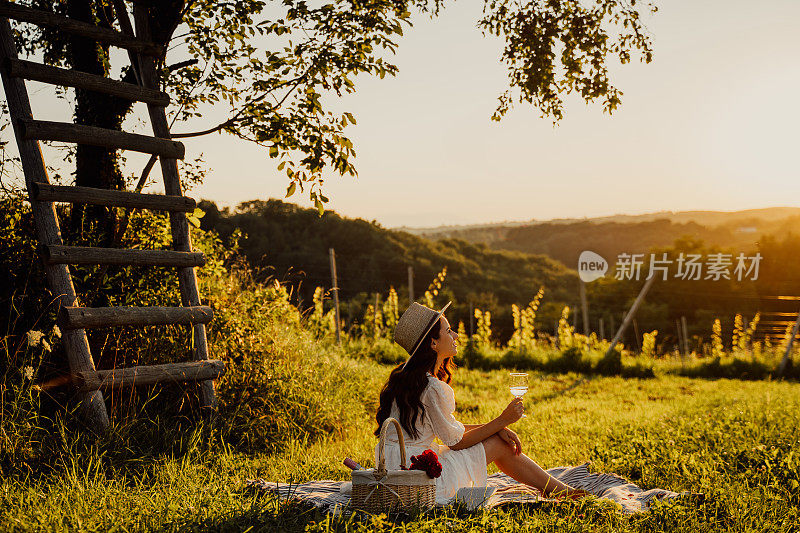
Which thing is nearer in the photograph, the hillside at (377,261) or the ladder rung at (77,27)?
the ladder rung at (77,27)

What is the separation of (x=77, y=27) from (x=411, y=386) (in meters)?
3.81

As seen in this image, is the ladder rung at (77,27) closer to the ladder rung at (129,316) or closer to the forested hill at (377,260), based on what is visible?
the ladder rung at (129,316)

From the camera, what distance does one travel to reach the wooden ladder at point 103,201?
15.2 feet

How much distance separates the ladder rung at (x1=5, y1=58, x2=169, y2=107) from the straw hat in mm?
3088

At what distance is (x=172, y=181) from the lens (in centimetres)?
556

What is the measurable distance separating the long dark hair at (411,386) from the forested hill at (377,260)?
13998mm

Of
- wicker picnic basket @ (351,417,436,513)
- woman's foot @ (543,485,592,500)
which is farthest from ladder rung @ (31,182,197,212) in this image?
woman's foot @ (543,485,592,500)

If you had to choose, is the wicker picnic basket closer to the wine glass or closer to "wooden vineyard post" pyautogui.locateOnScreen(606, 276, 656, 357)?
→ the wine glass

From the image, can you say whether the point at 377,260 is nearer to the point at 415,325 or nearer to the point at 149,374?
the point at 149,374

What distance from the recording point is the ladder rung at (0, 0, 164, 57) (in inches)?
185

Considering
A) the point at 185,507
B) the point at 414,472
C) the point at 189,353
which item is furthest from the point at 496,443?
the point at 189,353

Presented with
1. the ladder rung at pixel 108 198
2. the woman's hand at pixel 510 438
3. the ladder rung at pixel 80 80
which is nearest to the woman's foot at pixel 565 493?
the woman's hand at pixel 510 438

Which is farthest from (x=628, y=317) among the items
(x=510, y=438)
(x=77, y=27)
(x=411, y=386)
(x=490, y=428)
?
(x=77, y=27)

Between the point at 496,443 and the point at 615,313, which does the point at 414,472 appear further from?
the point at 615,313
